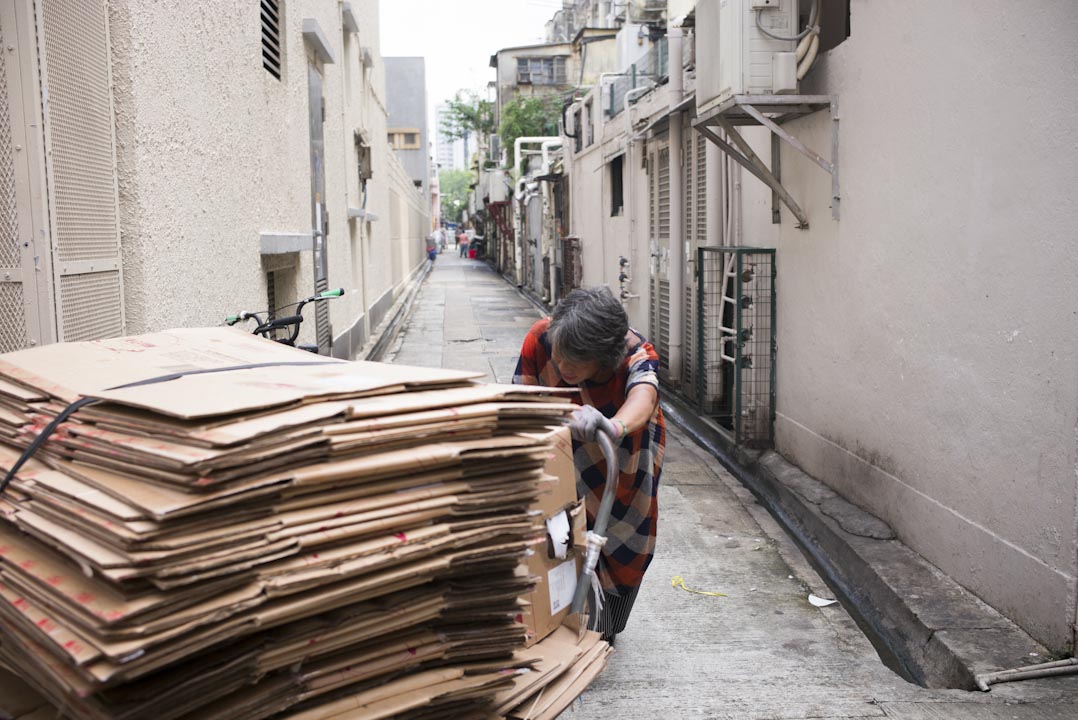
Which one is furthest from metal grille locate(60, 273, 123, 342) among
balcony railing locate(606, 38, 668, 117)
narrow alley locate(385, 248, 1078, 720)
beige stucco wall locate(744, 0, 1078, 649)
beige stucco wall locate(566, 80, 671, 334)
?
balcony railing locate(606, 38, 668, 117)

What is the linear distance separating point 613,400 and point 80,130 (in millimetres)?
2433

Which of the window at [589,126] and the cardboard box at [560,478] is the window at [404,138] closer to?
the window at [589,126]

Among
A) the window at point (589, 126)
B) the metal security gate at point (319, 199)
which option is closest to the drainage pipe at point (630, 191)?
the window at point (589, 126)

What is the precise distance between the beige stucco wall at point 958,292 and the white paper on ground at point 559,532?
2364 mm

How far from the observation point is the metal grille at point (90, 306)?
3.87 meters

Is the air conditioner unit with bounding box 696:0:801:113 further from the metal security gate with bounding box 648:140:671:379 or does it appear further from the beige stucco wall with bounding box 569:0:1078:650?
the metal security gate with bounding box 648:140:671:379

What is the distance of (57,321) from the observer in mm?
3758

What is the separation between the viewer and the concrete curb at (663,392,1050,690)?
4.07m

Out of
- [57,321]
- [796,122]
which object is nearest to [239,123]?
[57,321]

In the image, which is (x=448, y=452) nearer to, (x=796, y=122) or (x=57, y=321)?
(x=57, y=321)

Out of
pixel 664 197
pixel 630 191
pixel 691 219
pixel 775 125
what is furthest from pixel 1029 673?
pixel 630 191

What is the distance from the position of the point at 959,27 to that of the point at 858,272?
1.69 m

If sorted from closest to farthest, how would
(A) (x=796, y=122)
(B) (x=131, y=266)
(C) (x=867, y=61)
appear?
(B) (x=131, y=266) < (C) (x=867, y=61) < (A) (x=796, y=122)

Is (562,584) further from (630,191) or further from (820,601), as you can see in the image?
(630,191)
